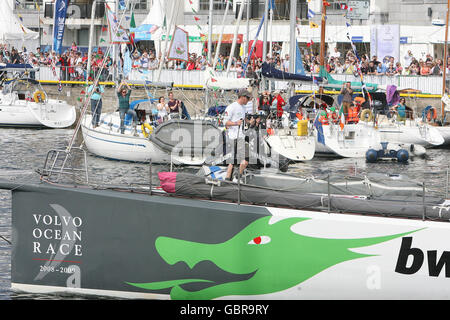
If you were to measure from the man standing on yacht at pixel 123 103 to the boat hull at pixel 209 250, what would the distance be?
13556 mm

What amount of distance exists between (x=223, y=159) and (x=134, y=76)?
17803 millimetres

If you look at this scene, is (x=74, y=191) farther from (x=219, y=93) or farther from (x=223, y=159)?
(x=219, y=93)

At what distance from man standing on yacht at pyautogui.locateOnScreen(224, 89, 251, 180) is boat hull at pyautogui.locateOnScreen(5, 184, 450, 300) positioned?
1151 millimetres

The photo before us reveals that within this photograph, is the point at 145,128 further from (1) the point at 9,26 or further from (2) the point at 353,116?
(1) the point at 9,26

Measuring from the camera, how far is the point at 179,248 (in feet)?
28.6

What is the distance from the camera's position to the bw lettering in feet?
26.1

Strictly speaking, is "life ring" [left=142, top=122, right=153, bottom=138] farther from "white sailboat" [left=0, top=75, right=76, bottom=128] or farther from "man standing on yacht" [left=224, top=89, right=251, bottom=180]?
"man standing on yacht" [left=224, top=89, right=251, bottom=180]

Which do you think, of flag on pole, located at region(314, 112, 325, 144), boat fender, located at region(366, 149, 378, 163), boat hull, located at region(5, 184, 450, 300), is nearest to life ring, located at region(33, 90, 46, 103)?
flag on pole, located at region(314, 112, 325, 144)

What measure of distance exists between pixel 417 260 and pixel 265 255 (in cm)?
150

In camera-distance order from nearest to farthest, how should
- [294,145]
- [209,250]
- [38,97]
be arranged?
[209,250] < [294,145] < [38,97]

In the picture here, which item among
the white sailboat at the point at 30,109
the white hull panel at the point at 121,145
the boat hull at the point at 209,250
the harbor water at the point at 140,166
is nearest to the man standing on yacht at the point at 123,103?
the white hull panel at the point at 121,145

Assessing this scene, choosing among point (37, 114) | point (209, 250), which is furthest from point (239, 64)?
point (209, 250)

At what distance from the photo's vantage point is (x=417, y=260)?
804cm

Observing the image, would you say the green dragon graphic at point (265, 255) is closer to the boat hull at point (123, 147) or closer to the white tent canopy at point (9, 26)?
the boat hull at point (123, 147)
